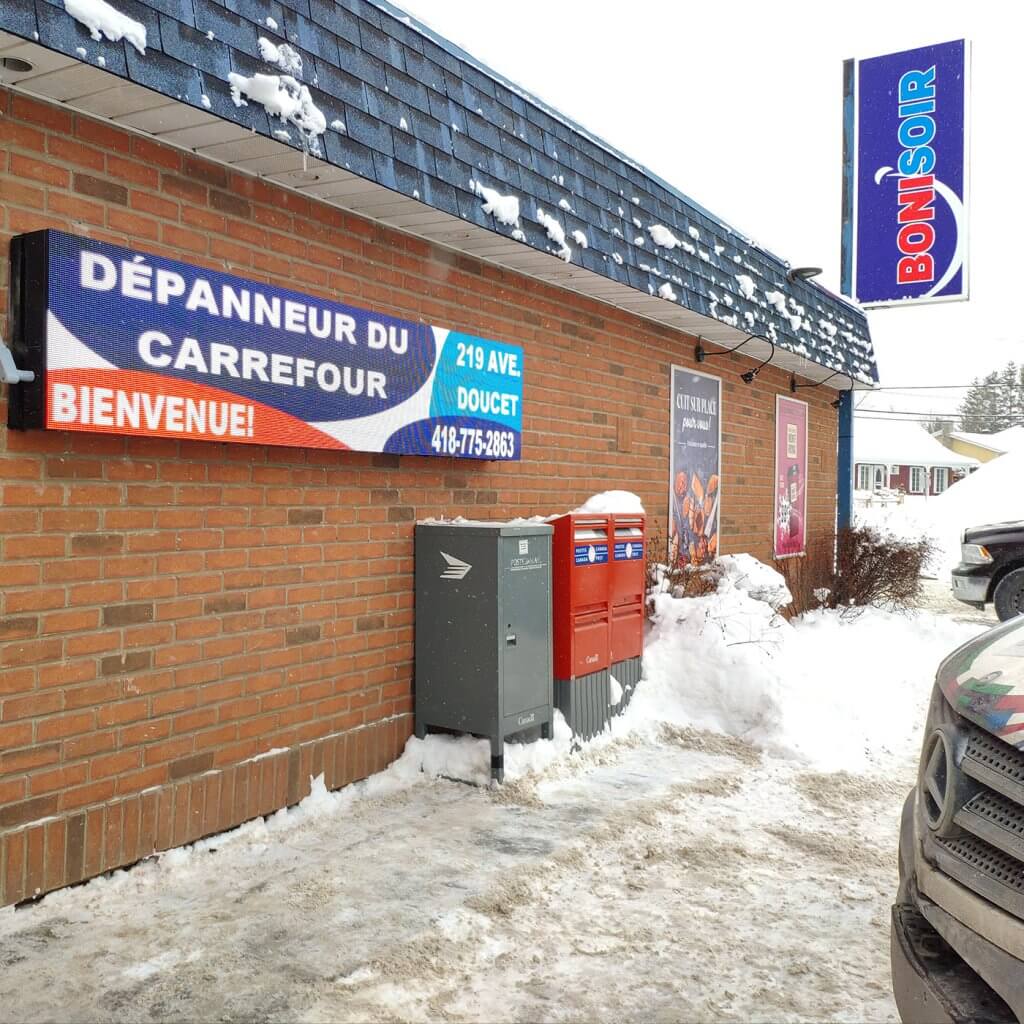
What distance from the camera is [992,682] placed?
2301 millimetres

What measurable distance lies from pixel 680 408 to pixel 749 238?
5.93 ft

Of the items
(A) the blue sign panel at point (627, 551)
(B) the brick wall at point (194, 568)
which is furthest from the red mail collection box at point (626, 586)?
(B) the brick wall at point (194, 568)

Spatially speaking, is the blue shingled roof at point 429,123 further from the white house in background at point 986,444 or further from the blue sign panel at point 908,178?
the white house in background at point 986,444

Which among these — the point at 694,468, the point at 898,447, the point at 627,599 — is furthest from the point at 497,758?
the point at 898,447

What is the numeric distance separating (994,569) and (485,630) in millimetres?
8777

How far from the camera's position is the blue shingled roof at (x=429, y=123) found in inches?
140

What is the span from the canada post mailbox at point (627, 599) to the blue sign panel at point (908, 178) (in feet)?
24.6

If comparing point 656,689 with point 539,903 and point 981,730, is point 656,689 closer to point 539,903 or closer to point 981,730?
point 539,903

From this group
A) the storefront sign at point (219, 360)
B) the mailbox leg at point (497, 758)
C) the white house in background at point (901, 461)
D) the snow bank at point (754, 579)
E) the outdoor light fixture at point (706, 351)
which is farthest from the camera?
the white house in background at point (901, 461)

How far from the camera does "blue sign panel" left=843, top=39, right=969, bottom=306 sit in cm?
1166

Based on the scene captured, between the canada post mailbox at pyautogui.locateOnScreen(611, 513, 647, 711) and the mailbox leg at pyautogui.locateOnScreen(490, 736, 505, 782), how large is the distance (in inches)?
53.2

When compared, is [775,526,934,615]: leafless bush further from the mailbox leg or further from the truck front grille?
the truck front grille

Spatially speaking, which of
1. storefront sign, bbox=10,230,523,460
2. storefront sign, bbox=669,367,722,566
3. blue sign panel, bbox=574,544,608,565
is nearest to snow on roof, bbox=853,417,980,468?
storefront sign, bbox=669,367,722,566

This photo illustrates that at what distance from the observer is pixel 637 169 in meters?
6.96
